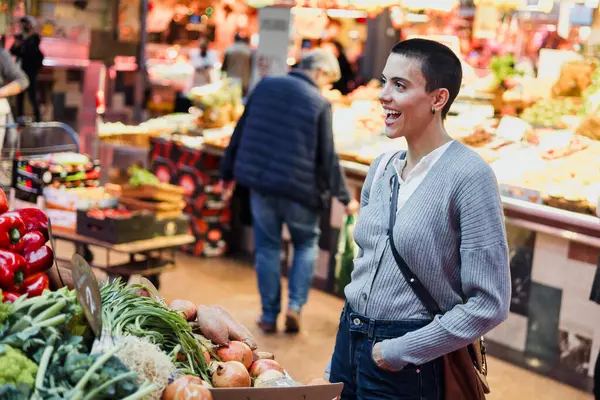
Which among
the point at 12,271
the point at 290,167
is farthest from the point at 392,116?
the point at 290,167

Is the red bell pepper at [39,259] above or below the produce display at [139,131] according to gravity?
above

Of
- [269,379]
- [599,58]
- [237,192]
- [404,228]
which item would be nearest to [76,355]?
[269,379]

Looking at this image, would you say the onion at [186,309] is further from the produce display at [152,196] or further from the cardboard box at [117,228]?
the produce display at [152,196]

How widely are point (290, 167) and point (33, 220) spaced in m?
3.30

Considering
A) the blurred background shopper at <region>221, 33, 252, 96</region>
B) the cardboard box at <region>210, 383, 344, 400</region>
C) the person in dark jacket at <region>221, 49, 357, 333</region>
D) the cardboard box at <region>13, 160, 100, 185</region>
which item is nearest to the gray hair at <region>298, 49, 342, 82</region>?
the person in dark jacket at <region>221, 49, 357, 333</region>

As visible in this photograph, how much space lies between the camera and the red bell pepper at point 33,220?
99.1 inches

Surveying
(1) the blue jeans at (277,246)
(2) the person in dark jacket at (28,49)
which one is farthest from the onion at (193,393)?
(2) the person in dark jacket at (28,49)

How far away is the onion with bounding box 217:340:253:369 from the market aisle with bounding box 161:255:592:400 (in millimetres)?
2637

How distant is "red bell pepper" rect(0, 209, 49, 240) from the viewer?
2.52 meters

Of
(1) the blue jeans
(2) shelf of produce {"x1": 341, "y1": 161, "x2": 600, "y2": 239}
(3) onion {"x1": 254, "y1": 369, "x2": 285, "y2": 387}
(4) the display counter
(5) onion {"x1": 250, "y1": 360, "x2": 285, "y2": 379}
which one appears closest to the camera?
(3) onion {"x1": 254, "y1": 369, "x2": 285, "y2": 387}

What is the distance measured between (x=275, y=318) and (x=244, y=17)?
973 cm

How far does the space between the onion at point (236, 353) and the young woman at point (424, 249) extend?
32 centimetres

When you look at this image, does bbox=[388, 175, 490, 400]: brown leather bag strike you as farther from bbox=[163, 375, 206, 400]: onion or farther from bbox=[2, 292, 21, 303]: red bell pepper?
bbox=[2, 292, 21, 303]: red bell pepper

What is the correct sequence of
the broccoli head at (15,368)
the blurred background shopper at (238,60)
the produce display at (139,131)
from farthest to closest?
the blurred background shopper at (238,60) < the produce display at (139,131) < the broccoli head at (15,368)
